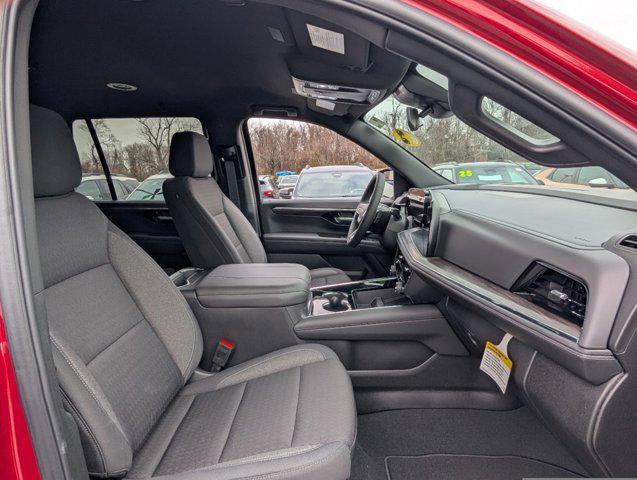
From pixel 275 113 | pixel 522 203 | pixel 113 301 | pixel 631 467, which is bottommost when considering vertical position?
pixel 631 467

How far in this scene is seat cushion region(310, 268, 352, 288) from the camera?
7.97ft

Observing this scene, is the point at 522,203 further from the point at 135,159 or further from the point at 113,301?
the point at 135,159

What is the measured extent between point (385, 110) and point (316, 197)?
1065 mm

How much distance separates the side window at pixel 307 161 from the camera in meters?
2.91

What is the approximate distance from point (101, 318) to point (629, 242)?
4.15 ft

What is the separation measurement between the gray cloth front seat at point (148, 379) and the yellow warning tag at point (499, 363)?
1.36ft

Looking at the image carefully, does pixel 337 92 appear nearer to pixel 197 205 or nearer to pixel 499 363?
pixel 197 205

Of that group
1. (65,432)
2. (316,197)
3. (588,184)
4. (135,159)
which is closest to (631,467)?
(588,184)

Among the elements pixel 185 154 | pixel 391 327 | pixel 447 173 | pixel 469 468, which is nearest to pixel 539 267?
pixel 391 327

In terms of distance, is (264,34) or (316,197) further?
(316,197)

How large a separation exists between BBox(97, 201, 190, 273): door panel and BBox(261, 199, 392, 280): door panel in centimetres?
76

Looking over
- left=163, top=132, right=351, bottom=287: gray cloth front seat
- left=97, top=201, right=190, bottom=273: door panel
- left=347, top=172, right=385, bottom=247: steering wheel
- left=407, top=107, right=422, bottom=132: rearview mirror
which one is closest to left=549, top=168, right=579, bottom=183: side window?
left=347, top=172, right=385, bottom=247: steering wheel

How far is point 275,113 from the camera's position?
9.59 ft

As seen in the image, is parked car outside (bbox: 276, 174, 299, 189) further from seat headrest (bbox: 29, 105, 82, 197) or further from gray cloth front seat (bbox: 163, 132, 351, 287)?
seat headrest (bbox: 29, 105, 82, 197)
